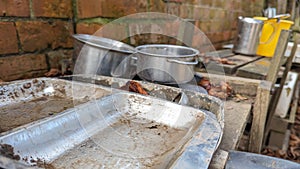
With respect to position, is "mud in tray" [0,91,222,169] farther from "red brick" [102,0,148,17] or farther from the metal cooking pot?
"red brick" [102,0,148,17]

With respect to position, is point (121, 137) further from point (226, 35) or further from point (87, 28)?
point (226, 35)

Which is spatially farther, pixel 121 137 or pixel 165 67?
pixel 165 67

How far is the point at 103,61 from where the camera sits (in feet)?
2.90

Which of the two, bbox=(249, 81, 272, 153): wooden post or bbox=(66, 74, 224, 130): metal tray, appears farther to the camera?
bbox=(249, 81, 272, 153): wooden post

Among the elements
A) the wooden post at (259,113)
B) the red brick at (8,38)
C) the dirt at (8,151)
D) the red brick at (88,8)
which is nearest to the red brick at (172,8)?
the red brick at (88,8)

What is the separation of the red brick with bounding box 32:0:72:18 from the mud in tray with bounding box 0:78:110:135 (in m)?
0.33

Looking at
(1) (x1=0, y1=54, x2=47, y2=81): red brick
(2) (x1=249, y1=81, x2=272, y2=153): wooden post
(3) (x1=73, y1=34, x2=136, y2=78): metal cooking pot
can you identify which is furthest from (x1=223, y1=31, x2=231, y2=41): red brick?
(1) (x1=0, y1=54, x2=47, y2=81): red brick

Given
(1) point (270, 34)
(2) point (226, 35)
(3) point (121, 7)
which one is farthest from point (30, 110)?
(2) point (226, 35)

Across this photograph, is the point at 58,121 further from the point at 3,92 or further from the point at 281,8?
the point at 281,8

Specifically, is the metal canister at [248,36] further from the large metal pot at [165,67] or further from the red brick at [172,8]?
the large metal pot at [165,67]

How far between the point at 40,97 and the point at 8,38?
0.31 m

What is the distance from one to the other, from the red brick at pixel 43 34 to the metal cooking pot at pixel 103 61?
19 centimetres

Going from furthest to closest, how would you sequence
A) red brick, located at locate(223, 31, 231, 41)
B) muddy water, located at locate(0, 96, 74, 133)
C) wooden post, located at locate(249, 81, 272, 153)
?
1. red brick, located at locate(223, 31, 231, 41)
2. wooden post, located at locate(249, 81, 272, 153)
3. muddy water, located at locate(0, 96, 74, 133)

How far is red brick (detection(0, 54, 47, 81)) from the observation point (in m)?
0.89
